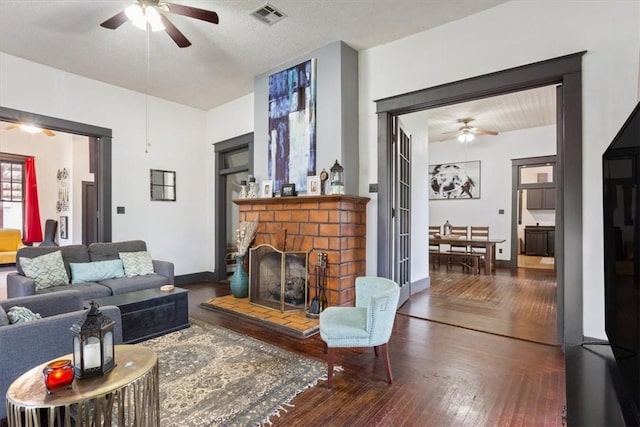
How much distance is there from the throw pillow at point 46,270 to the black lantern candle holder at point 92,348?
2774 mm

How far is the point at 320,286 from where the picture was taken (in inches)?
145

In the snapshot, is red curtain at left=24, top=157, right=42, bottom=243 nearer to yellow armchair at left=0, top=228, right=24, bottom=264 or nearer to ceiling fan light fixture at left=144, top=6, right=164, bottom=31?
yellow armchair at left=0, top=228, right=24, bottom=264

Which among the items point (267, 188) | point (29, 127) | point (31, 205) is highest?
point (29, 127)

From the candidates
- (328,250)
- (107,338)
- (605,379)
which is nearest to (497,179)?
(328,250)

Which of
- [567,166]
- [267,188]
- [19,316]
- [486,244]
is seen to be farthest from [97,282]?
[486,244]

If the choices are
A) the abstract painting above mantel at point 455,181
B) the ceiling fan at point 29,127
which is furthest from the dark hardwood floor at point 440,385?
the abstract painting above mantel at point 455,181

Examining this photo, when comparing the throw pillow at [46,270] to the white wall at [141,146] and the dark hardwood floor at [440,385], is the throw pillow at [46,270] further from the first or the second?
the dark hardwood floor at [440,385]

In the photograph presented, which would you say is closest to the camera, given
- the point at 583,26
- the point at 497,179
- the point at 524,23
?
the point at 583,26

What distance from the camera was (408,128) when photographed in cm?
470

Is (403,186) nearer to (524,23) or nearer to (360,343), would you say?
(524,23)

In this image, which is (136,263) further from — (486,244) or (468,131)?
(468,131)

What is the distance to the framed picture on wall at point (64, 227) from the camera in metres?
7.65

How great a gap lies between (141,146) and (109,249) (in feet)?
6.03

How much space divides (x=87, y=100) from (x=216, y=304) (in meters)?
3.51
